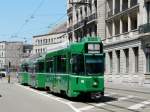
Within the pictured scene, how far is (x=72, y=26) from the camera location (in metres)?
92.5

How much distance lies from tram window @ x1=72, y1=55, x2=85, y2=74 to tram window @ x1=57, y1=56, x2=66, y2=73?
241cm

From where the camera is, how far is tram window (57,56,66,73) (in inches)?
1151

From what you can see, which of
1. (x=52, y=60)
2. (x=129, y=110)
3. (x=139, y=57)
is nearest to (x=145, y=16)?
(x=139, y=57)

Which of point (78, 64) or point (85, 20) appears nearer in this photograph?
point (78, 64)

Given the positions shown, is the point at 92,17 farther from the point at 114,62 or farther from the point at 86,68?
the point at 86,68

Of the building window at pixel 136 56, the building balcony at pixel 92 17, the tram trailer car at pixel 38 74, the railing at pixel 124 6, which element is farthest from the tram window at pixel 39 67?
the building balcony at pixel 92 17

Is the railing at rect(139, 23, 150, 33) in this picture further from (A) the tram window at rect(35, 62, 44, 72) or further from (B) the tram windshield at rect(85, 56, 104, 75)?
(B) the tram windshield at rect(85, 56, 104, 75)

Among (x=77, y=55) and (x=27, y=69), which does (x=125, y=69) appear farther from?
(x=77, y=55)

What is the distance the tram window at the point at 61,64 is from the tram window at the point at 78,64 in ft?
7.91

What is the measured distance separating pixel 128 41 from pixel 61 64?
29.2 m

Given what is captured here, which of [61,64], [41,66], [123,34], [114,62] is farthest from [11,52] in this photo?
[61,64]

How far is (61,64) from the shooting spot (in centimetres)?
3027

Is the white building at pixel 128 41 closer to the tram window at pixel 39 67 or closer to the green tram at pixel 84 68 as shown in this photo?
the tram window at pixel 39 67

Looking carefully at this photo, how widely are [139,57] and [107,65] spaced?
533 inches
